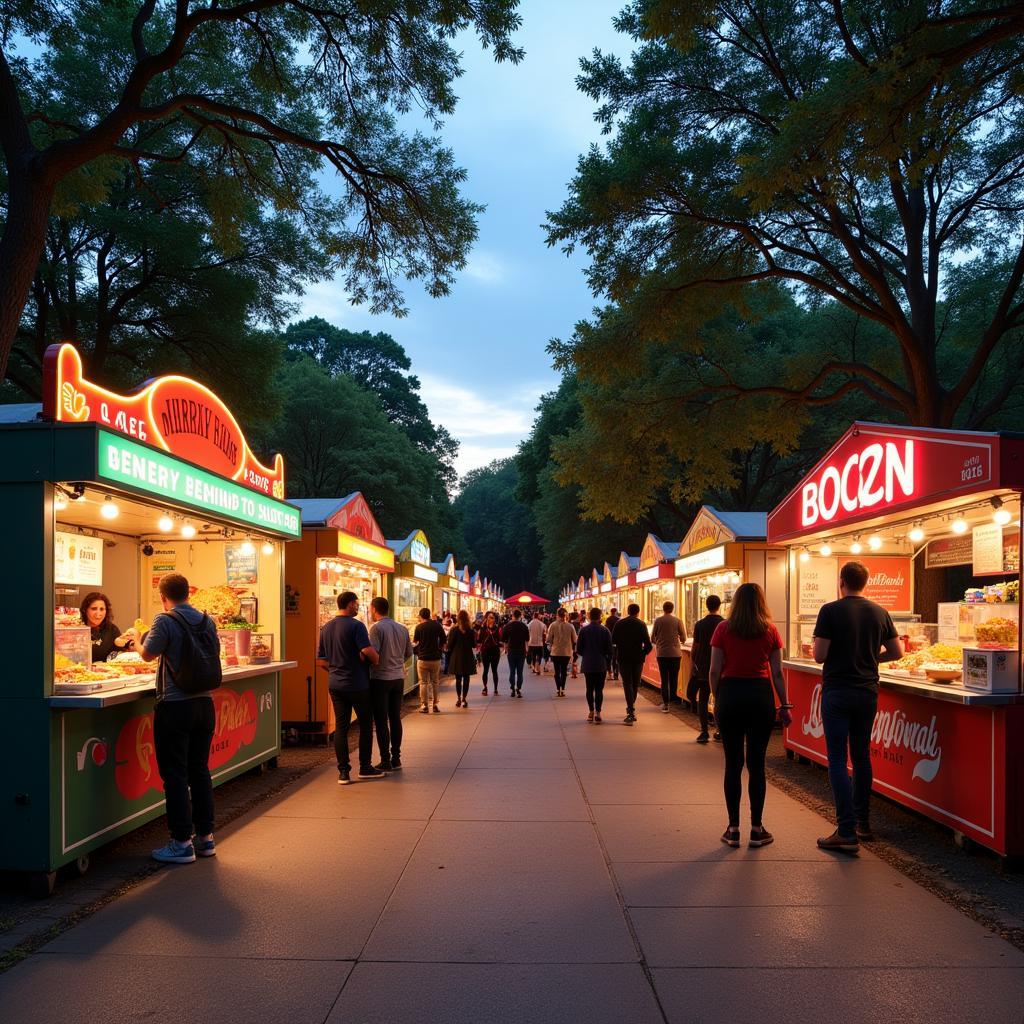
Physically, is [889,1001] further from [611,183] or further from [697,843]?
[611,183]

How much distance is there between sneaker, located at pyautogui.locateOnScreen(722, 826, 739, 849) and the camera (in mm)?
5922

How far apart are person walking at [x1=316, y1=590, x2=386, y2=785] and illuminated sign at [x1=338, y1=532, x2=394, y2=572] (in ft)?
10.6

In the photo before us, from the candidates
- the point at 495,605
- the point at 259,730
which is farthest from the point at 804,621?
the point at 495,605

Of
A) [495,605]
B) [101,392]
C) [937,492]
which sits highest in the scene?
[101,392]

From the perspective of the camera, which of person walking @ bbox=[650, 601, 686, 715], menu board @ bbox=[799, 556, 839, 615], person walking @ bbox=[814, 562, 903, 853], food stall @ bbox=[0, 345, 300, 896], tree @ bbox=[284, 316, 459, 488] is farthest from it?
tree @ bbox=[284, 316, 459, 488]

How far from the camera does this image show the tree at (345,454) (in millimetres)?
36875

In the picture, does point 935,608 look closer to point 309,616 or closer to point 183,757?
point 309,616

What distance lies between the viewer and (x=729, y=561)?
1279 cm

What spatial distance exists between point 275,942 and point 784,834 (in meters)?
3.69

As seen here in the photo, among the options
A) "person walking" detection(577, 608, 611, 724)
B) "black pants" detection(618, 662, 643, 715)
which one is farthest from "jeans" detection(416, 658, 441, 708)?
"black pants" detection(618, 662, 643, 715)

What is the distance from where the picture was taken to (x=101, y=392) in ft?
18.6

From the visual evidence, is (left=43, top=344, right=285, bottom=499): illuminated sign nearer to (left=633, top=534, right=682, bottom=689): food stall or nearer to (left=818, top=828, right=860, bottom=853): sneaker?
(left=818, top=828, right=860, bottom=853): sneaker

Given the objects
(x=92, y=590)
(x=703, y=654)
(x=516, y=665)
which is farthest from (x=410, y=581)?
(x=92, y=590)

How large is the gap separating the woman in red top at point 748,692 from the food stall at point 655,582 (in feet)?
37.2
